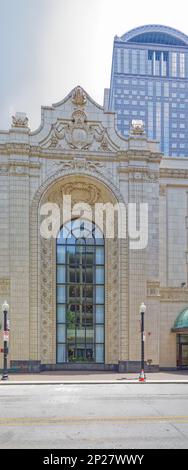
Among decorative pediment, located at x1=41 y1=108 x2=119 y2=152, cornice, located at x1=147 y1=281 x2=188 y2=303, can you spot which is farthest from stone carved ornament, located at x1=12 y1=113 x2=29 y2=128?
cornice, located at x1=147 y1=281 x2=188 y2=303

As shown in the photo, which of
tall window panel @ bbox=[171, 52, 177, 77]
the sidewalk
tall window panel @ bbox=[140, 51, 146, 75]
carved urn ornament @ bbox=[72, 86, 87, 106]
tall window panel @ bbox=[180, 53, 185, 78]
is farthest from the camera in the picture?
tall window panel @ bbox=[180, 53, 185, 78]

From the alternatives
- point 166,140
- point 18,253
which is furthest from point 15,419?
point 166,140

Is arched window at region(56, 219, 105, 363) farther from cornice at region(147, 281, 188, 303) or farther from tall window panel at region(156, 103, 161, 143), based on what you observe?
tall window panel at region(156, 103, 161, 143)

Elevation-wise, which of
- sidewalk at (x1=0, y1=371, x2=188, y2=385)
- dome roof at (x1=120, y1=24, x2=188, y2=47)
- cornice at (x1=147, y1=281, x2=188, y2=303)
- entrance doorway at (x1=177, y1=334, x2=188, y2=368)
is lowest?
sidewalk at (x1=0, y1=371, x2=188, y2=385)

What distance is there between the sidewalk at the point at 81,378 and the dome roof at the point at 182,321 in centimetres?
354

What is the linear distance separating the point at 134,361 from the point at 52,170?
1448cm

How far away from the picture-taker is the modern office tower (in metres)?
161

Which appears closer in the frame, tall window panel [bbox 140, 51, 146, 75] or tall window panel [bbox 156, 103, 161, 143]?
tall window panel [bbox 156, 103, 161, 143]

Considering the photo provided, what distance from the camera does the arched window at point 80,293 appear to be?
37438 millimetres

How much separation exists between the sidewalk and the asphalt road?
321cm

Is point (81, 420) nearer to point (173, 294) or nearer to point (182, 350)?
point (173, 294)

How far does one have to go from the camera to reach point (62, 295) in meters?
37.6

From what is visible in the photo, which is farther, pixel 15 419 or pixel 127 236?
pixel 127 236
